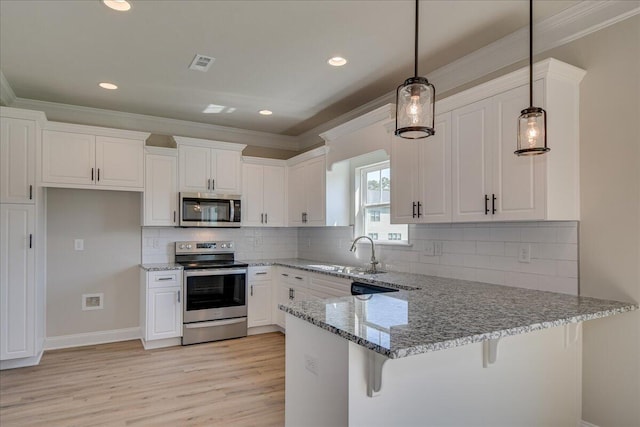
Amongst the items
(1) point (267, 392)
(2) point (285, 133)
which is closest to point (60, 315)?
(1) point (267, 392)

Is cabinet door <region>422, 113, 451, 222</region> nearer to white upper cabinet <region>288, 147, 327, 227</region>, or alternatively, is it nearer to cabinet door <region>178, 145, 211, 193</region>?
white upper cabinet <region>288, 147, 327, 227</region>

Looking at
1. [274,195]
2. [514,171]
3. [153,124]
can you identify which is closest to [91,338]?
[153,124]

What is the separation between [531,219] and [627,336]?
811mm

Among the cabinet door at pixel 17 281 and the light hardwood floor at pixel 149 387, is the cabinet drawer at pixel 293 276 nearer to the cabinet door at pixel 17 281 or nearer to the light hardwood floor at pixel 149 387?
the light hardwood floor at pixel 149 387

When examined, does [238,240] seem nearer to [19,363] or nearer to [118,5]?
[19,363]

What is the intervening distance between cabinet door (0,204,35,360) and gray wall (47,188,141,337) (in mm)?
674

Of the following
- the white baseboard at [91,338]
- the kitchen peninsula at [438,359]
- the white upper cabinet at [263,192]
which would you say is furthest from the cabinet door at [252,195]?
the kitchen peninsula at [438,359]

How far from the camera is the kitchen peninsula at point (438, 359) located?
159 cm

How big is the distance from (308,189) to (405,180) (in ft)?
6.04

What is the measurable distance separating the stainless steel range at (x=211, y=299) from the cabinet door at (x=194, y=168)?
0.74 meters

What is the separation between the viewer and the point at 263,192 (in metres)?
5.29

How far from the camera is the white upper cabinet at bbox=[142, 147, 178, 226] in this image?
4.48m

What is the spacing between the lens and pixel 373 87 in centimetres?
379

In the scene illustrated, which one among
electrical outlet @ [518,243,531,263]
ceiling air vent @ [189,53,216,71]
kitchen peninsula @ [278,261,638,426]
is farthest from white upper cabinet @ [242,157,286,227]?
electrical outlet @ [518,243,531,263]
